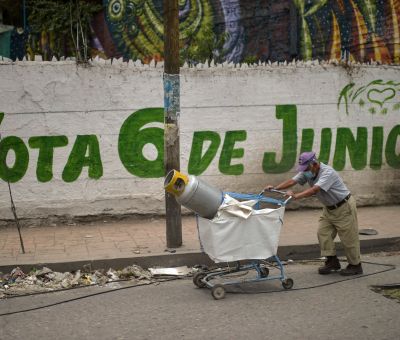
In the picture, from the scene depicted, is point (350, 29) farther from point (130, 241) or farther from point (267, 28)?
point (130, 241)

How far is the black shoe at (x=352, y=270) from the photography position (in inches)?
258

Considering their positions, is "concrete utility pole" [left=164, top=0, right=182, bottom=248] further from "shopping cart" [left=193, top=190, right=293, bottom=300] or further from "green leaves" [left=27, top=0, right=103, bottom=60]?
"green leaves" [left=27, top=0, right=103, bottom=60]

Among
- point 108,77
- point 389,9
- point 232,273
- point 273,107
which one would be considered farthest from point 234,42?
point 232,273

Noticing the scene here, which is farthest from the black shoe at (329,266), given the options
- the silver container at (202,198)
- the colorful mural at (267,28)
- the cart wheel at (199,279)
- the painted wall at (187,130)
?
the colorful mural at (267,28)

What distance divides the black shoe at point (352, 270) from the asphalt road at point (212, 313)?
0.14 m

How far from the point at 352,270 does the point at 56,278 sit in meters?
3.40

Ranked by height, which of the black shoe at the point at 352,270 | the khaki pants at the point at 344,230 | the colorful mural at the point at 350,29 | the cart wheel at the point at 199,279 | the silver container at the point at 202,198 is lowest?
the black shoe at the point at 352,270

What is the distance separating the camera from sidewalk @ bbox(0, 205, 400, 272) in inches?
275

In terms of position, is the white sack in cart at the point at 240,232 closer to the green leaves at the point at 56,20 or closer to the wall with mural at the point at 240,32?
the wall with mural at the point at 240,32

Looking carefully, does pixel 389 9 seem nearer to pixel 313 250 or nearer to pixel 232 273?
pixel 313 250

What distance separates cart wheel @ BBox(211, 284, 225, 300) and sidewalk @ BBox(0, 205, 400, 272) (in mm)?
1504

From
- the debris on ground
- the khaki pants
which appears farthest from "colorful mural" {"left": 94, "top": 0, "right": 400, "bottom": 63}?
the khaki pants

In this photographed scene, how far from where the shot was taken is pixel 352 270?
656 centimetres

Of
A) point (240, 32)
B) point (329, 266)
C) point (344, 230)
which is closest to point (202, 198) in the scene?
point (344, 230)
